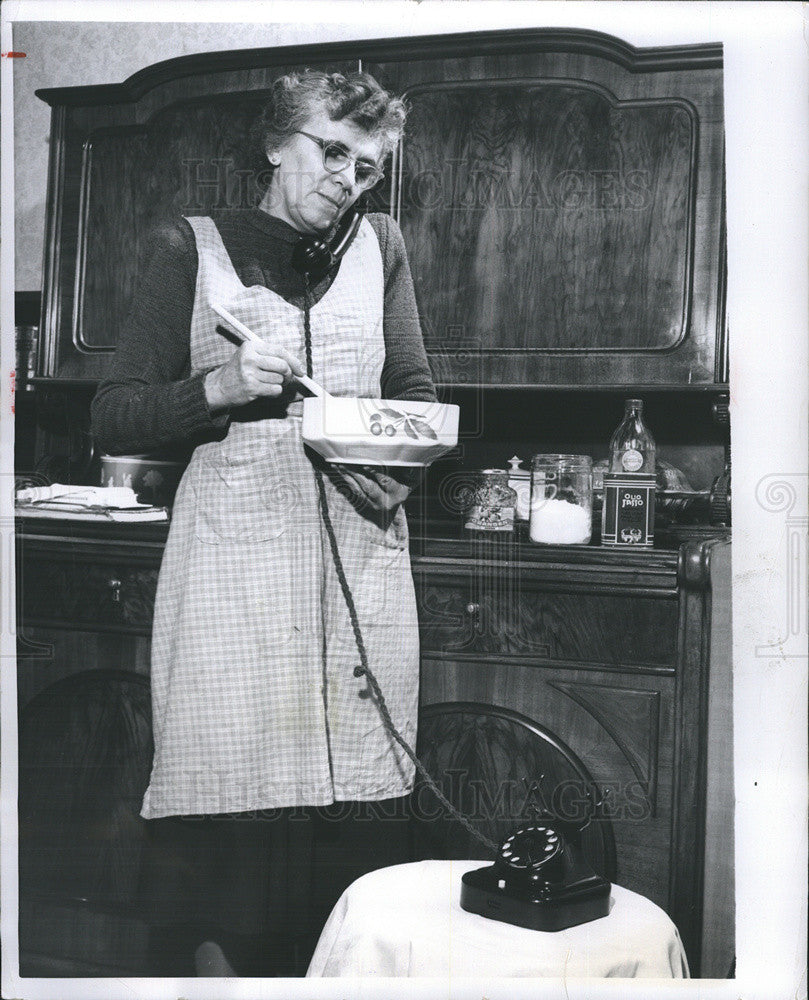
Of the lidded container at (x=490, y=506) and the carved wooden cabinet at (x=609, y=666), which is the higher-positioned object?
the lidded container at (x=490, y=506)

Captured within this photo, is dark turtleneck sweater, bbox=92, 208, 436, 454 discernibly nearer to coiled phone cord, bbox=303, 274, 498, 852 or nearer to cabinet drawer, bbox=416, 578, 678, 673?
coiled phone cord, bbox=303, 274, 498, 852

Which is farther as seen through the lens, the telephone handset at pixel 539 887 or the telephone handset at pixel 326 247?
the telephone handset at pixel 326 247

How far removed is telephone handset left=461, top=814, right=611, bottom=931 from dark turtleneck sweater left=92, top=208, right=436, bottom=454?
0.59 meters

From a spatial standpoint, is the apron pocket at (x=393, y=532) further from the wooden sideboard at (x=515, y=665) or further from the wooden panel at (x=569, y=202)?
the wooden panel at (x=569, y=202)

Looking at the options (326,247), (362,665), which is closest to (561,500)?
(362,665)

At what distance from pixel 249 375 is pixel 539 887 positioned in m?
0.72

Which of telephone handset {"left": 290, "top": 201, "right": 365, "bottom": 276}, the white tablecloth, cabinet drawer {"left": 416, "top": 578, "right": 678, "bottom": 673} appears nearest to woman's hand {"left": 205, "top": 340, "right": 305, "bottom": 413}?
telephone handset {"left": 290, "top": 201, "right": 365, "bottom": 276}

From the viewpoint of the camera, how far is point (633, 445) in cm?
133

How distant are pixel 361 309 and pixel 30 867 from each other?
0.88m

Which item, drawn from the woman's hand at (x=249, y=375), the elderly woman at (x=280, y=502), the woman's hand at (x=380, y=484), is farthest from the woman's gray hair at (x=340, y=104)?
the woman's hand at (x=380, y=484)

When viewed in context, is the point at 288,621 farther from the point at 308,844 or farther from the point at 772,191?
the point at 772,191

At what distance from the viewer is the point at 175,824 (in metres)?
1.31

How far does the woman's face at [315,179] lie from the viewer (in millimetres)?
1278

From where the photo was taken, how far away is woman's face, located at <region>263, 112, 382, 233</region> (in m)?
1.28
